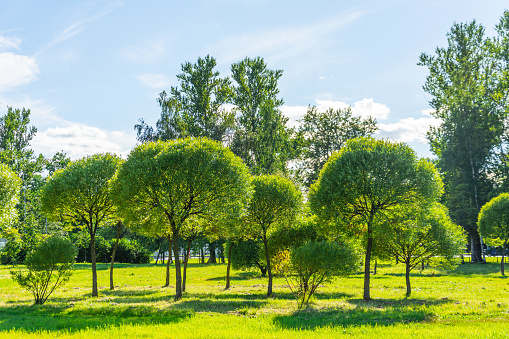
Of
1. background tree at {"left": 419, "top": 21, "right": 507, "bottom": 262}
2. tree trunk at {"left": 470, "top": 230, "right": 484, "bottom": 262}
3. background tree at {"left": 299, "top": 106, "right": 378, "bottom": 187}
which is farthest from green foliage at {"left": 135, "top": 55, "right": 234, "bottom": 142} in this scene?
tree trunk at {"left": 470, "top": 230, "right": 484, "bottom": 262}

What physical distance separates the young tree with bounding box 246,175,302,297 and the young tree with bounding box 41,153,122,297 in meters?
9.78

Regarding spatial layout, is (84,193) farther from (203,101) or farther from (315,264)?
Answer: (203,101)

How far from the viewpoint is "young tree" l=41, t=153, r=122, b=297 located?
81.5ft

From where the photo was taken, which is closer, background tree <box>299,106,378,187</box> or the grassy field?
the grassy field

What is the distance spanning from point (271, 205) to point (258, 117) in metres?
27.4

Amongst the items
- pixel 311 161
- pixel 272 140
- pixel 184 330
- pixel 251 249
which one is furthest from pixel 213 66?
pixel 184 330

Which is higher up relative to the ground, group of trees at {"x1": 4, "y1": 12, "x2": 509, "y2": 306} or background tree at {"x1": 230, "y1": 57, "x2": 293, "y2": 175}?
background tree at {"x1": 230, "y1": 57, "x2": 293, "y2": 175}

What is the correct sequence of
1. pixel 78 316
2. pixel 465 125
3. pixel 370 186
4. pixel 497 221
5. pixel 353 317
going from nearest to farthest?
pixel 353 317, pixel 78 316, pixel 370 186, pixel 497 221, pixel 465 125

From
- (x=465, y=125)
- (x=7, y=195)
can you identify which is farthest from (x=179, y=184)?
(x=465, y=125)

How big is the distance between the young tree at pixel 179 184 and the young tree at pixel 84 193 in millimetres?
2302

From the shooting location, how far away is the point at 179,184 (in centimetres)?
2230

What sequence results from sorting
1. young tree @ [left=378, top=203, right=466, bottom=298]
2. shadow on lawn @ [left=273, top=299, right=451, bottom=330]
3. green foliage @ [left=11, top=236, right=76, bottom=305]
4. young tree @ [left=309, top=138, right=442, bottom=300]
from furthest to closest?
1. young tree @ [left=378, top=203, right=466, bottom=298]
2. young tree @ [left=309, top=138, right=442, bottom=300]
3. green foliage @ [left=11, top=236, right=76, bottom=305]
4. shadow on lawn @ [left=273, top=299, right=451, bottom=330]

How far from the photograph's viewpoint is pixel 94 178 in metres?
25.4

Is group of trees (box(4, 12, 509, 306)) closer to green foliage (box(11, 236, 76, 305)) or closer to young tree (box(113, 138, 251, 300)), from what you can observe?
young tree (box(113, 138, 251, 300))
